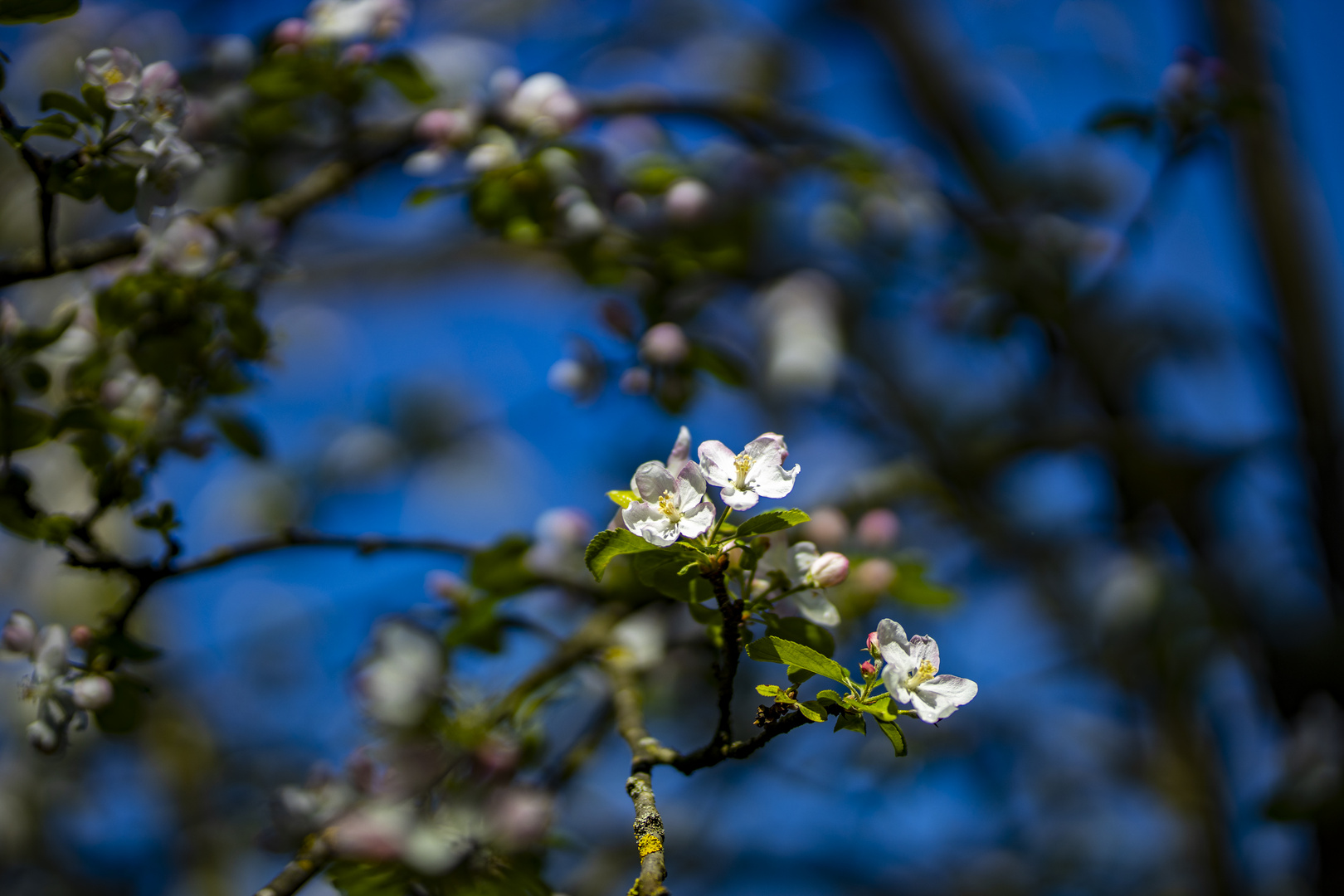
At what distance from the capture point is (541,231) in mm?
1460

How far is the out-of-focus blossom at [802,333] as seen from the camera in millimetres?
A: 2512

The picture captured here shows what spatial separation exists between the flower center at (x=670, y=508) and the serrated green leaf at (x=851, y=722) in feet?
0.74

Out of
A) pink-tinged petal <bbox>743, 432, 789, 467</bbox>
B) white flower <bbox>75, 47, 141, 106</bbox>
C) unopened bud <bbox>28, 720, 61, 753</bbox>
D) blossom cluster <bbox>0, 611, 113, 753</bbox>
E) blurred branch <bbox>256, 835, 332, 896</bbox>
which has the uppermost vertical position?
white flower <bbox>75, 47, 141, 106</bbox>

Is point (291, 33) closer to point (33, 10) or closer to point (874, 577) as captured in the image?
point (33, 10)

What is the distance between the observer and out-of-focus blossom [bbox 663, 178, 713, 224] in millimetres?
1533

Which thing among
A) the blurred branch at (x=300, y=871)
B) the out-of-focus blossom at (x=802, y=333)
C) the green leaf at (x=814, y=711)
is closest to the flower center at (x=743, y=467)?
the green leaf at (x=814, y=711)

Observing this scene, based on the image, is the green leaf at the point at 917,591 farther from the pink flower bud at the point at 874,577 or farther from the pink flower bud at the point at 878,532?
the pink flower bud at the point at 878,532

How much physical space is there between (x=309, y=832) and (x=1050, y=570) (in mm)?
2587

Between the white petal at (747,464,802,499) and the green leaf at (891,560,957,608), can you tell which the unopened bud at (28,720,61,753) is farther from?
the green leaf at (891,560,957,608)

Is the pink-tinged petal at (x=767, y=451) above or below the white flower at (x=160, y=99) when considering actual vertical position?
below

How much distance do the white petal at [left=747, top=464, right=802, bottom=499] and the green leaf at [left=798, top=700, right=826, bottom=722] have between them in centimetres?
19

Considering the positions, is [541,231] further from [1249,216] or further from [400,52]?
[1249,216]

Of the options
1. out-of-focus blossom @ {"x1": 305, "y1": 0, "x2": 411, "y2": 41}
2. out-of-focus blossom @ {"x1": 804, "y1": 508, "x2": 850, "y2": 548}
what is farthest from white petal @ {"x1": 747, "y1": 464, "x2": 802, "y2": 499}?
out-of-focus blossom @ {"x1": 305, "y1": 0, "x2": 411, "y2": 41}

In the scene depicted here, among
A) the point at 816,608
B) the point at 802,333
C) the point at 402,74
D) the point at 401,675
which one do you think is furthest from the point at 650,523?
the point at 802,333
